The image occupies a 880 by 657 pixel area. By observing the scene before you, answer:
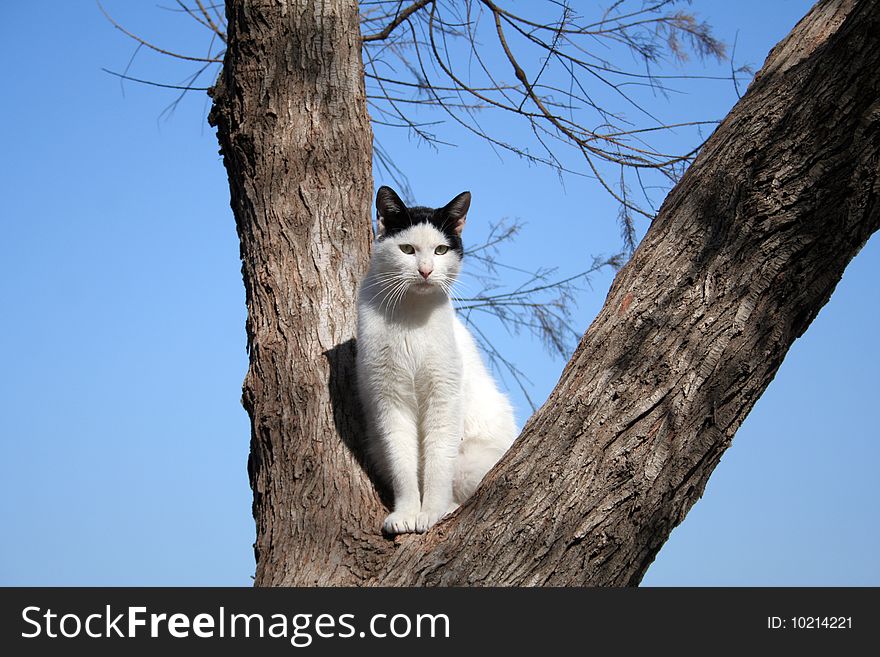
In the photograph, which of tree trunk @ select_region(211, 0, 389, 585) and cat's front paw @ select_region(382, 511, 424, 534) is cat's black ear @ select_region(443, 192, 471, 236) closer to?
tree trunk @ select_region(211, 0, 389, 585)

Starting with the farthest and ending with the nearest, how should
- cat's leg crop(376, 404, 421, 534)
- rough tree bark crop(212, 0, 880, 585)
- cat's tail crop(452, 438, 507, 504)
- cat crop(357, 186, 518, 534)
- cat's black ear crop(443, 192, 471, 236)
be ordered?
cat's black ear crop(443, 192, 471, 236), cat's tail crop(452, 438, 507, 504), cat crop(357, 186, 518, 534), cat's leg crop(376, 404, 421, 534), rough tree bark crop(212, 0, 880, 585)

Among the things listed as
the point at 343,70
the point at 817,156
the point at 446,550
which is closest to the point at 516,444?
the point at 446,550

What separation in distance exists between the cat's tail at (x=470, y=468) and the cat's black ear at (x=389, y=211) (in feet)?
3.17

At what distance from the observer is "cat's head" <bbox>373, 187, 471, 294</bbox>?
10.1 feet

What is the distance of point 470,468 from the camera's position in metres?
3.17

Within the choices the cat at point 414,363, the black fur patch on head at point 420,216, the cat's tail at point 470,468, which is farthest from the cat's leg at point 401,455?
the black fur patch on head at point 420,216

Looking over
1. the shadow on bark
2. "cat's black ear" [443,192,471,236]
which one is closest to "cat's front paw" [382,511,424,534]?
the shadow on bark

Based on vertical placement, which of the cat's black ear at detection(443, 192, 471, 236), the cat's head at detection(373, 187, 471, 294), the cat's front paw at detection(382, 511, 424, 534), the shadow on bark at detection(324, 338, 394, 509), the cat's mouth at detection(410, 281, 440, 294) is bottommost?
the cat's front paw at detection(382, 511, 424, 534)

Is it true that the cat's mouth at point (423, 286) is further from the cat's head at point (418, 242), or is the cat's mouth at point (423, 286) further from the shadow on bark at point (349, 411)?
the shadow on bark at point (349, 411)

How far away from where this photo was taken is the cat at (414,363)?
3.04 metres

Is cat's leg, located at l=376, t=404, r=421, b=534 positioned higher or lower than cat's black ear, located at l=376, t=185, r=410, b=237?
lower

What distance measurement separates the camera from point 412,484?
9.80 feet

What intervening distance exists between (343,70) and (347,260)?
0.84 meters

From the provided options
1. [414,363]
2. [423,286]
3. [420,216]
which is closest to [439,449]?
[414,363]
